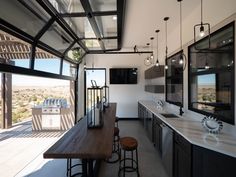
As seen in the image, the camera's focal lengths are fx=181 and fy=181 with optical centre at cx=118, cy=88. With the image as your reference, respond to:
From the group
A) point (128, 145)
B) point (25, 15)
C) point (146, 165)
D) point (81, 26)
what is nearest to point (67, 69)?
point (81, 26)

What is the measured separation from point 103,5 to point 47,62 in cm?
180

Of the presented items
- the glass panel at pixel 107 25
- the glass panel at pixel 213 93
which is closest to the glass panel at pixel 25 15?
the glass panel at pixel 107 25

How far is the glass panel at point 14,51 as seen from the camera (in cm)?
263

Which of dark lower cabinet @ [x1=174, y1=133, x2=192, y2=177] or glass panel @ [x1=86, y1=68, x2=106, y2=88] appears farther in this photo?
glass panel @ [x1=86, y1=68, x2=106, y2=88]

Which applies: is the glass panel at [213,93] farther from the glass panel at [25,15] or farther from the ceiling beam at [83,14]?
the glass panel at [25,15]

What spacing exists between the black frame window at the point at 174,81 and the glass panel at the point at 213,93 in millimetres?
667

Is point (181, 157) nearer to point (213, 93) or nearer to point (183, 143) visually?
point (183, 143)

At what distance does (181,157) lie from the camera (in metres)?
2.70

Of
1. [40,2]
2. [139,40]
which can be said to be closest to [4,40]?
[40,2]

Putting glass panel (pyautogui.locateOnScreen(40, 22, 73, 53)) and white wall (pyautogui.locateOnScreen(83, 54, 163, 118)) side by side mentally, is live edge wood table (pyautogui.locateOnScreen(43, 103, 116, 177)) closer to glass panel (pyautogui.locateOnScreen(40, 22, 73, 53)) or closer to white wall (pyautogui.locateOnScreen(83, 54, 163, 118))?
glass panel (pyautogui.locateOnScreen(40, 22, 73, 53))

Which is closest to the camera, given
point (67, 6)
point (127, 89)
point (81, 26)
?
point (67, 6)

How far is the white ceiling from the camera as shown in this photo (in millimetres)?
3521

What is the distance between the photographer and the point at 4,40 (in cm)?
266

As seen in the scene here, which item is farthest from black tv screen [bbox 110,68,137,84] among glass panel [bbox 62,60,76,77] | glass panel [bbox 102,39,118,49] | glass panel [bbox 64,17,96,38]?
glass panel [bbox 64,17,96,38]
